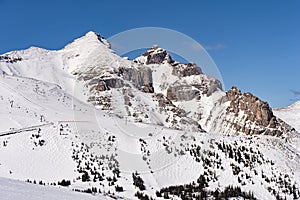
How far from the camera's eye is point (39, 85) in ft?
135

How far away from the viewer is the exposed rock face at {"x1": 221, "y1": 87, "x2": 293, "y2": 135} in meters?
105

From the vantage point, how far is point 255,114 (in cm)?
11150

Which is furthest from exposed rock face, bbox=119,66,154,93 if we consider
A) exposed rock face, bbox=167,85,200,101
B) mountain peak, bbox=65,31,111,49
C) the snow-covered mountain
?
the snow-covered mountain

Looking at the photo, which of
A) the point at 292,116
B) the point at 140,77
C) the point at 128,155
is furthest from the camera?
the point at 292,116

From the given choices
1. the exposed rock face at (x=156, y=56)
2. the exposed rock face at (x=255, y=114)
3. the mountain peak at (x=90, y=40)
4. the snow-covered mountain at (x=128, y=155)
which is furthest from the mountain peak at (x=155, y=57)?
the snow-covered mountain at (x=128, y=155)

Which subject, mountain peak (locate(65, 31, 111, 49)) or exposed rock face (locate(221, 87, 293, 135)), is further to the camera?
mountain peak (locate(65, 31, 111, 49))

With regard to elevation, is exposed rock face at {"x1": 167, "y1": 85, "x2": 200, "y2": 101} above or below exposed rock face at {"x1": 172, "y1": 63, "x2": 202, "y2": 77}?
below

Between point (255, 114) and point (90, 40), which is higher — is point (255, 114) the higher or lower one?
the lower one

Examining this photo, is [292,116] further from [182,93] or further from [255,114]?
[182,93]

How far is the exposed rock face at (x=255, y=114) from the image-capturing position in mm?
105356

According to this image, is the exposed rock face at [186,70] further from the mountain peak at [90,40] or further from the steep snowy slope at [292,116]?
the steep snowy slope at [292,116]

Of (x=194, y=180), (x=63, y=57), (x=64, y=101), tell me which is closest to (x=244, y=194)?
(x=194, y=180)

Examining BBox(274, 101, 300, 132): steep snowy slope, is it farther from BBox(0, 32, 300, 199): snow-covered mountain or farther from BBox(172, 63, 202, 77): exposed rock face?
BBox(0, 32, 300, 199): snow-covered mountain

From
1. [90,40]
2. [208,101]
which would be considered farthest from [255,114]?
[90,40]
